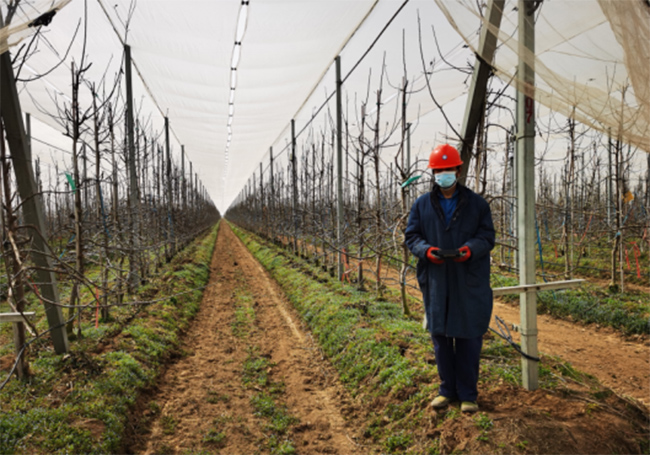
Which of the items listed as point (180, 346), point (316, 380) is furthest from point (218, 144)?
point (316, 380)

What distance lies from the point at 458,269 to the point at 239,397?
2.91m

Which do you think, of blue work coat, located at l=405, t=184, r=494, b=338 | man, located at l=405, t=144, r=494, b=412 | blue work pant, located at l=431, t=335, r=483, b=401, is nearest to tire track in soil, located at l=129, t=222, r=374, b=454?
blue work pant, located at l=431, t=335, r=483, b=401

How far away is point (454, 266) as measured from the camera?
2.77m

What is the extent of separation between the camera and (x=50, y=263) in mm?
4160

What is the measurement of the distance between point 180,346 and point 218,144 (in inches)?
527

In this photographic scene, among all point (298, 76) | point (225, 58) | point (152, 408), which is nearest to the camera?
point (152, 408)

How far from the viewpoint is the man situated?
8.84 ft

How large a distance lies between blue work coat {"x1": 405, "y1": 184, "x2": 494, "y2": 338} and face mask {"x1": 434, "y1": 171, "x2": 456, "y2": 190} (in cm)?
10

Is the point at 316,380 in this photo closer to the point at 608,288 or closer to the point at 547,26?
the point at 547,26

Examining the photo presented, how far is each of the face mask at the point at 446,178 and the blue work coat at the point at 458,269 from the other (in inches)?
3.9

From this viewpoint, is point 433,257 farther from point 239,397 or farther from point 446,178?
point 239,397

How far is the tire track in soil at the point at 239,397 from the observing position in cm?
343

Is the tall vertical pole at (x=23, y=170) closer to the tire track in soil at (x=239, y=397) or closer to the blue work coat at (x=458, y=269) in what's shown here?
the tire track in soil at (x=239, y=397)

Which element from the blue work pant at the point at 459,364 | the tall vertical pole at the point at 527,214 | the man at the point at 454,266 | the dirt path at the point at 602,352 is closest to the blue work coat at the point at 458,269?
the man at the point at 454,266
